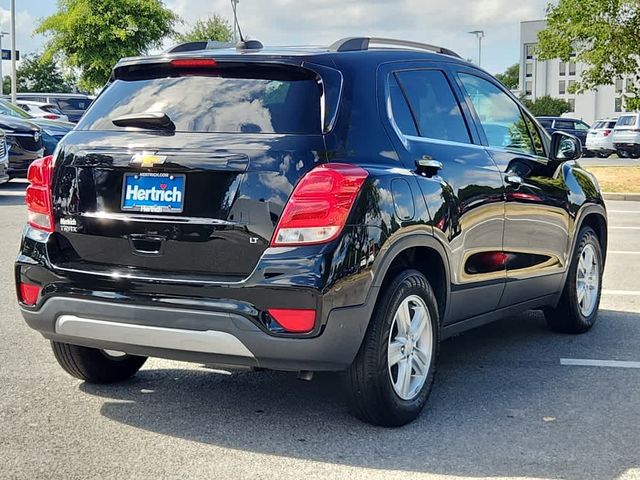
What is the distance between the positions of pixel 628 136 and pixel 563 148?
33808 mm

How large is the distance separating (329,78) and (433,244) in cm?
93

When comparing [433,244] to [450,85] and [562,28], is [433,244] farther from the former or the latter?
[562,28]

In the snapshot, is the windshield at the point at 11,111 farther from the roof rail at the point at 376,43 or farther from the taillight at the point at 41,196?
the taillight at the point at 41,196

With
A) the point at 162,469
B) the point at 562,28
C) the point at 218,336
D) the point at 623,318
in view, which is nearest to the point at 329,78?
the point at 218,336

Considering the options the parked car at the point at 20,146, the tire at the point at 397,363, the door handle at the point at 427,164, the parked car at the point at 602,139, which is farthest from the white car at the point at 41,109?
the tire at the point at 397,363

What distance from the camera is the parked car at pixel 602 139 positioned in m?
39.6

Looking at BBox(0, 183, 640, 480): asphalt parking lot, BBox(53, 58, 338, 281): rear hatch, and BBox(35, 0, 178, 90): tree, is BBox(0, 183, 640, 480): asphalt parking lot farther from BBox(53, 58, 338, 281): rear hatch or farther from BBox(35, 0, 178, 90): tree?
BBox(35, 0, 178, 90): tree

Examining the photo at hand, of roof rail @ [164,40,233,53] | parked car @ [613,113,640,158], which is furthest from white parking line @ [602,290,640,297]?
parked car @ [613,113,640,158]

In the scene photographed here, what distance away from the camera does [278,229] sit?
418 cm

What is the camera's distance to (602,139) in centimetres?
3972

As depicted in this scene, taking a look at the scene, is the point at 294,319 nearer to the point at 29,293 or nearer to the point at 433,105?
the point at 29,293

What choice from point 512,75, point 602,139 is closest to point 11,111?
point 602,139

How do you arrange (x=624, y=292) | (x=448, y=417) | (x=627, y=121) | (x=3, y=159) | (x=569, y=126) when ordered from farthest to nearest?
(x=569, y=126)
(x=627, y=121)
(x=3, y=159)
(x=624, y=292)
(x=448, y=417)

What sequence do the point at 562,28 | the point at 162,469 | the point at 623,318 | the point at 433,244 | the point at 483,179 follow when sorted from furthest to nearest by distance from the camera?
1. the point at 562,28
2. the point at 623,318
3. the point at 483,179
4. the point at 433,244
5. the point at 162,469
